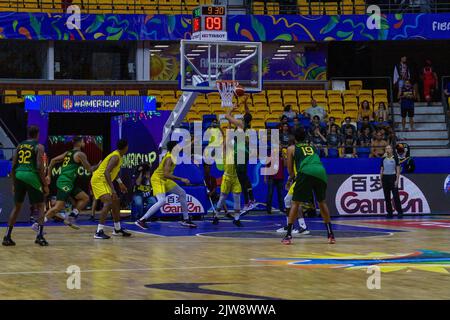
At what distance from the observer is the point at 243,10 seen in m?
37.9

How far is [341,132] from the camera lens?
31.5m

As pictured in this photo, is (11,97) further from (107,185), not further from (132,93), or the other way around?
(107,185)

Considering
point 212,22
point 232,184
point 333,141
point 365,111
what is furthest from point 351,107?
point 232,184

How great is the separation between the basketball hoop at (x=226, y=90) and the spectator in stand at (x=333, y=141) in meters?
5.98

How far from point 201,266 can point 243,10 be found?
24.7 m

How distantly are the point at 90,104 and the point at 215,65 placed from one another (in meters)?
3.99

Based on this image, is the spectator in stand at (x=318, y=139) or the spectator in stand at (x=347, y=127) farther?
the spectator in stand at (x=347, y=127)

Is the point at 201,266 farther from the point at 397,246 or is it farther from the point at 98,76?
the point at 98,76

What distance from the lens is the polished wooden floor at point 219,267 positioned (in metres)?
11.5

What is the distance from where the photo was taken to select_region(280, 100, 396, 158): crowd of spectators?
2984cm

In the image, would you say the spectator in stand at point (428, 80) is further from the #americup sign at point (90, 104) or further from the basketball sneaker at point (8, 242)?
the basketball sneaker at point (8, 242)

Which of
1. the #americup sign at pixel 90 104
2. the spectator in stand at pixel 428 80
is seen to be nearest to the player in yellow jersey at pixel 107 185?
the #americup sign at pixel 90 104
